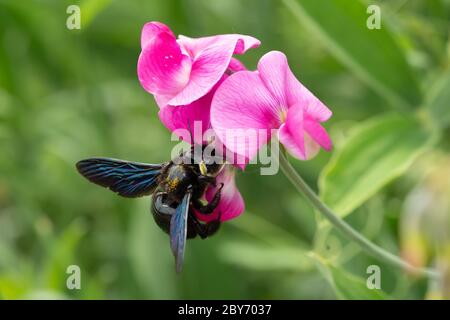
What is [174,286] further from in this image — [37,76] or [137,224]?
[37,76]

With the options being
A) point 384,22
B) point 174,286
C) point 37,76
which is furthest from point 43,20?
point 384,22

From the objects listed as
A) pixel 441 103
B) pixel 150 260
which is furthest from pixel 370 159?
pixel 150 260

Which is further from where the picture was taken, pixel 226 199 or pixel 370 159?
pixel 370 159

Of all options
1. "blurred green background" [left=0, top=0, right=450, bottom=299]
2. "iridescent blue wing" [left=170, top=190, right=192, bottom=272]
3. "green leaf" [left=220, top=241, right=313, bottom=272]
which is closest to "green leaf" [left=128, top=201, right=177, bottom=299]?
"blurred green background" [left=0, top=0, right=450, bottom=299]

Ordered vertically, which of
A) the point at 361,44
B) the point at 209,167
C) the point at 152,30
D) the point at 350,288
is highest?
the point at 361,44

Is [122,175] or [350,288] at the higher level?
[122,175]

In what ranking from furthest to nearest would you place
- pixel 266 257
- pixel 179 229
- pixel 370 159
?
pixel 266 257 < pixel 370 159 < pixel 179 229

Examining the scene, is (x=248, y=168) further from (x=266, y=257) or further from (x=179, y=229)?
(x=179, y=229)
